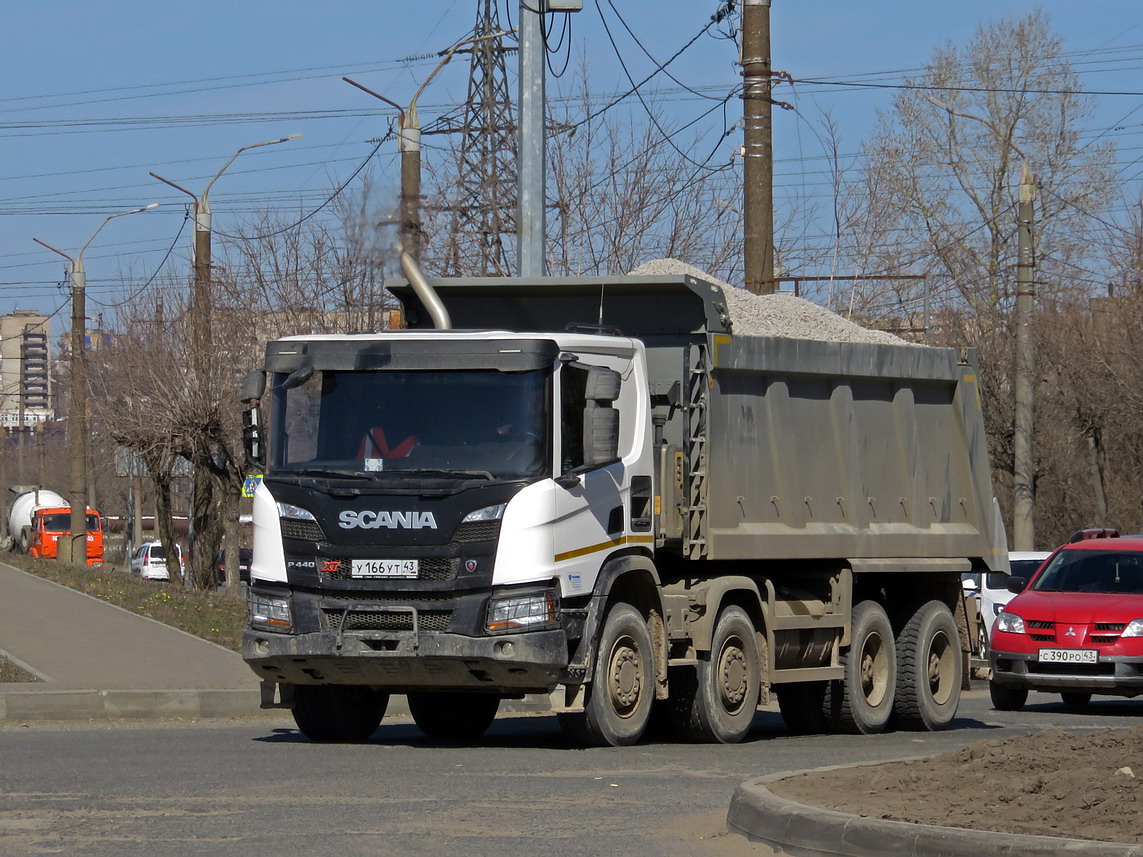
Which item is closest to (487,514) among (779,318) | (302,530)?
(302,530)

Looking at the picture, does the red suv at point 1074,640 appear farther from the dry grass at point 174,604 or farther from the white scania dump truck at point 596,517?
the dry grass at point 174,604

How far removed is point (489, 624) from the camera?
431 inches

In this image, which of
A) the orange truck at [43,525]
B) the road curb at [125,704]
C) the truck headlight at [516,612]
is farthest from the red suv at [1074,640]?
the orange truck at [43,525]

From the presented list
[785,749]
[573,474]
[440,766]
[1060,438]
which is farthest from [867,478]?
[1060,438]

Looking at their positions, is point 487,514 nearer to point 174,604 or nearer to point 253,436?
point 253,436

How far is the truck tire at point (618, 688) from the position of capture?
1139 cm

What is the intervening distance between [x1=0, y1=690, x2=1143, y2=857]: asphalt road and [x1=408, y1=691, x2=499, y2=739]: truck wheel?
0.19m

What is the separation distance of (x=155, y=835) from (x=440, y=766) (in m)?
3.02

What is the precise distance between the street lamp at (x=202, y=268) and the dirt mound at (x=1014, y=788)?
74.6 ft

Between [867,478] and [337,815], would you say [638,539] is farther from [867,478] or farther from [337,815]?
[337,815]

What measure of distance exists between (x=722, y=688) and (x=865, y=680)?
7.73 feet

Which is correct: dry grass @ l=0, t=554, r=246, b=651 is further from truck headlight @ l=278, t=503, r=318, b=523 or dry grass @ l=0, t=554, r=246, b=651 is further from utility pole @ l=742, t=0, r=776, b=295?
utility pole @ l=742, t=0, r=776, b=295

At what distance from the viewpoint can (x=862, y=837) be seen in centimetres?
707

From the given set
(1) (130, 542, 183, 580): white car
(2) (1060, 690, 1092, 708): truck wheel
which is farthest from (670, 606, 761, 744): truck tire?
(1) (130, 542, 183, 580): white car
